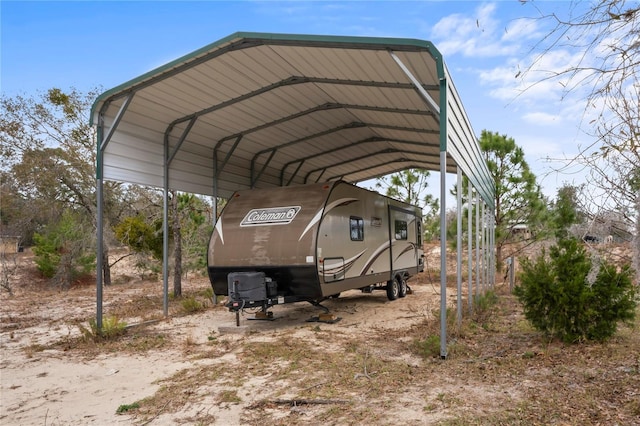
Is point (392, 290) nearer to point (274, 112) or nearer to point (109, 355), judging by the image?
point (274, 112)

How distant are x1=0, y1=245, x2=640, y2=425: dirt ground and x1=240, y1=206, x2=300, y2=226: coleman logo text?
6.73 feet

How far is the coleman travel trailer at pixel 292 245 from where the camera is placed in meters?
8.16

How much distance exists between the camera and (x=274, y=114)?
1027 cm

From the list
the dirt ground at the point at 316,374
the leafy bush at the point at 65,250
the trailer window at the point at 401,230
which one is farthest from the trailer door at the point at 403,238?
the leafy bush at the point at 65,250

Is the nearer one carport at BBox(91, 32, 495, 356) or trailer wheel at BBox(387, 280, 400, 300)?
carport at BBox(91, 32, 495, 356)

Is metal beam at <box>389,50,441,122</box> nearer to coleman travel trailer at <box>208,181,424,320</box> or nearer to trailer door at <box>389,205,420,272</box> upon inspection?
coleman travel trailer at <box>208,181,424,320</box>

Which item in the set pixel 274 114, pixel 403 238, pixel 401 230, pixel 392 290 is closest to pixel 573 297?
pixel 392 290

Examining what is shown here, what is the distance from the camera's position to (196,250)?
18156mm

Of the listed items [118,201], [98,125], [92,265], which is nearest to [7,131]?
[118,201]

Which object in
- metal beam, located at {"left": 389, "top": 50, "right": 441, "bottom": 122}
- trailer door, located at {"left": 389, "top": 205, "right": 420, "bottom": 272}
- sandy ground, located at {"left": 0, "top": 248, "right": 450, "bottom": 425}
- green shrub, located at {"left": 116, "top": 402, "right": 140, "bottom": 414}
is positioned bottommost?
sandy ground, located at {"left": 0, "top": 248, "right": 450, "bottom": 425}

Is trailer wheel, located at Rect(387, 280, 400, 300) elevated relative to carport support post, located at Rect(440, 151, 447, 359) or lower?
lower

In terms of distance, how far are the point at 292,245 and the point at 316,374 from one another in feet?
10.3

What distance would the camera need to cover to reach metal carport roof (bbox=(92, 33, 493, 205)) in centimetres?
673

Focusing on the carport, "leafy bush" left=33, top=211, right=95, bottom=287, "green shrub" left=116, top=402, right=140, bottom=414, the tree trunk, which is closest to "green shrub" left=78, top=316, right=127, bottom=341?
the carport
